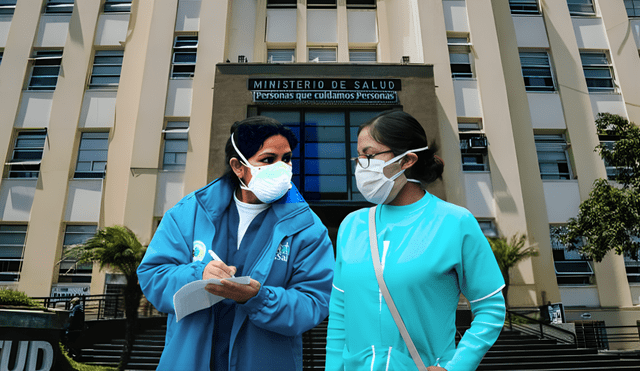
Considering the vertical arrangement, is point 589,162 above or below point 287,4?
below

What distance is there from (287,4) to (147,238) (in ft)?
42.7

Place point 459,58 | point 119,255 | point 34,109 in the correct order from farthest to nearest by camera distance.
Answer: point 459,58 < point 34,109 < point 119,255

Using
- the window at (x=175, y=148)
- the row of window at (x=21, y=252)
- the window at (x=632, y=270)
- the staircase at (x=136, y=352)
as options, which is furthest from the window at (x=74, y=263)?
the window at (x=632, y=270)

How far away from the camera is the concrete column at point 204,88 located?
1745cm

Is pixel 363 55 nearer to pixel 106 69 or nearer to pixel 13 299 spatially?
pixel 106 69

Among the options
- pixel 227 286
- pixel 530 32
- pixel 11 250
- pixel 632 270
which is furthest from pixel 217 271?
pixel 530 32

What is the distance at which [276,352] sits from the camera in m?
2.42

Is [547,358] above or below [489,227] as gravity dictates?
below

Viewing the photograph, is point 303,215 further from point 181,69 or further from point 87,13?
point 87,13

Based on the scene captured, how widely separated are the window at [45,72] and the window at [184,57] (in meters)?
5.42

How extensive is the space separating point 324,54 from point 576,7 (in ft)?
41.6

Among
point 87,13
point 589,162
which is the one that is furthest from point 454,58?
point 87,13

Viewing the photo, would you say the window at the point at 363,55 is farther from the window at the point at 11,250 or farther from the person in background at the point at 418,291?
the person in background at the point at 418,291

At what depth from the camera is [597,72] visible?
781 inches
